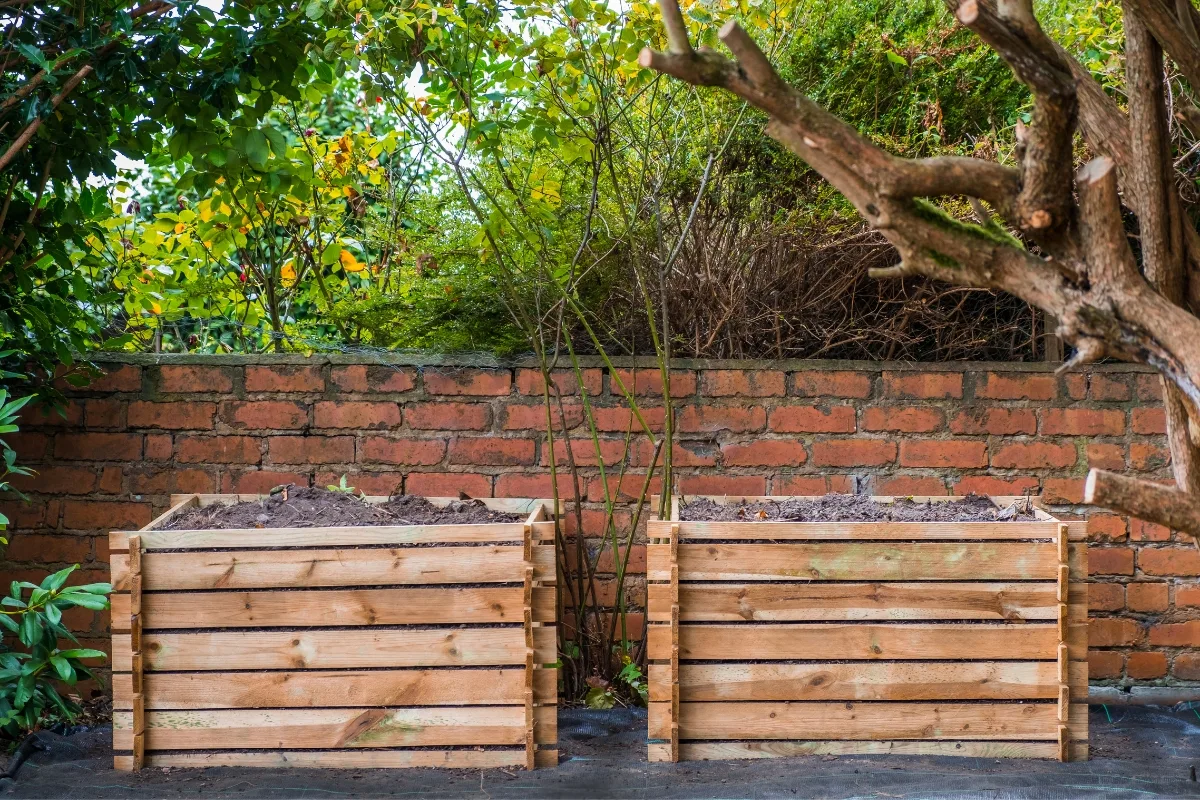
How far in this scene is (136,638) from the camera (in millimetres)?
2680

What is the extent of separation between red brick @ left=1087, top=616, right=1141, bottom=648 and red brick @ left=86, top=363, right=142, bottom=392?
329 centimetres

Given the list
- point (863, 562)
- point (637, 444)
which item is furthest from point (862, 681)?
point (637, 444)

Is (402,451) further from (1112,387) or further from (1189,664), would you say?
(1189,664)

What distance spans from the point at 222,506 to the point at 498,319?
1.07 m

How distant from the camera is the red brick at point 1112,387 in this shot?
3293mm

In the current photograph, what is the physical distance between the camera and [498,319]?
340 centimetres

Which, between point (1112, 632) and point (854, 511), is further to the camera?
point (1112, 632)

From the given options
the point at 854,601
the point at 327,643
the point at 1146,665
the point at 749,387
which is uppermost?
the point at 749,387

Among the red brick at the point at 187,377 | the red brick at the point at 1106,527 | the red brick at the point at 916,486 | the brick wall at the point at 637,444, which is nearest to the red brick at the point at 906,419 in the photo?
the brick wall at the point at 637,444

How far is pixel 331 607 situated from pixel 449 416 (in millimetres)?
864

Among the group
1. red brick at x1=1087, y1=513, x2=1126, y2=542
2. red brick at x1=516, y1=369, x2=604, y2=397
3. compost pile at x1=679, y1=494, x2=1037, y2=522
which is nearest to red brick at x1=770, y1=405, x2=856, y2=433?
compost pile at x1=679, y1=494, x2=1037, y2=522

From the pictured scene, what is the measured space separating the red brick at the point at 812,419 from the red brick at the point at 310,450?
144 centimetres

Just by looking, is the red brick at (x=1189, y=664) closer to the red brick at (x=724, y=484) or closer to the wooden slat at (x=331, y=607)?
the red brick at (x=724, y=484)

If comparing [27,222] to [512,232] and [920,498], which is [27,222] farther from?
[920,498]
